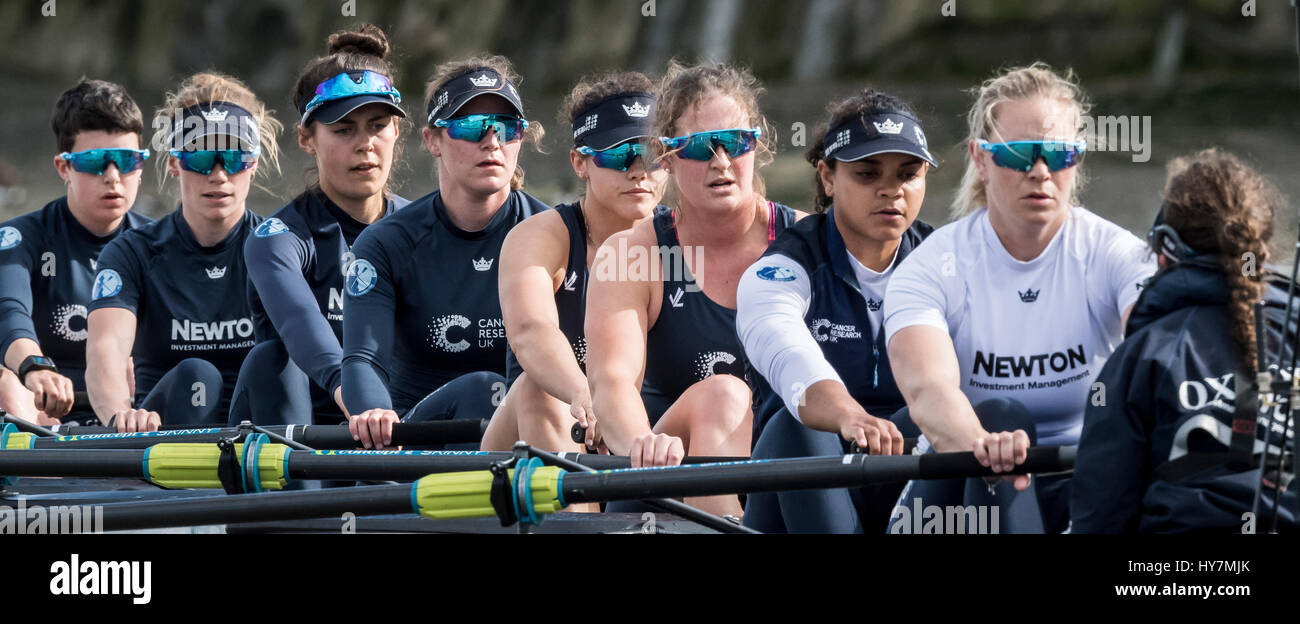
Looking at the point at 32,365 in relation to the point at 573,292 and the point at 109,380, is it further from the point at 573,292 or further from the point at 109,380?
the point at 573,292

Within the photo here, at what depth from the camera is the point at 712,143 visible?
324cm

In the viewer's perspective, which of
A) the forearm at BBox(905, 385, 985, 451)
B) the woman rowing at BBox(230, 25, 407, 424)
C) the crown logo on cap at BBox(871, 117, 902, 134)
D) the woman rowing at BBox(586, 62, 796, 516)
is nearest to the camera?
the forearm at BBox(905, 385, 985, 451)

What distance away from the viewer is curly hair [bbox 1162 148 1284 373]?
2.10 meters

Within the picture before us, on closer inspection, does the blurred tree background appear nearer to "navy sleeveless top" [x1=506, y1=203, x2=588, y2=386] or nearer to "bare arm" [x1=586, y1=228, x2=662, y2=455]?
"navy sleeveless top" [x1=506, y1=203, x2=588, y2=386]

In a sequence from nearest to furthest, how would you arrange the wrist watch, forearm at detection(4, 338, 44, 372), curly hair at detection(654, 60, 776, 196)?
1. curly hair at detection(654, 60, 776, 196)
2. the wrist watch
3. forearm at detection(4, 338, 44, 372)

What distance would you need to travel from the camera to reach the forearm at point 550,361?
3354 millimetres

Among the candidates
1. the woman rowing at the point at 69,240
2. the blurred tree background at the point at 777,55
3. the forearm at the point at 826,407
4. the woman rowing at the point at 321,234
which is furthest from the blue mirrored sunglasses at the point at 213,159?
the blurred tree background at the point at 777,55

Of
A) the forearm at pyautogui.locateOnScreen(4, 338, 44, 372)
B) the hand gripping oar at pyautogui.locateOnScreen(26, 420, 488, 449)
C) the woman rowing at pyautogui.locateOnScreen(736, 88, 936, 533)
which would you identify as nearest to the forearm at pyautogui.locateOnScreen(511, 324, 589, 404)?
the hand gripping oar at pyautogui.locateOnScreen(26, 420, 488, 449)

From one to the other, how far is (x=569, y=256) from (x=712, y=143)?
0.60 meters

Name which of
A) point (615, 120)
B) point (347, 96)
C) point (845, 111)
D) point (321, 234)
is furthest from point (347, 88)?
point (845, 111)

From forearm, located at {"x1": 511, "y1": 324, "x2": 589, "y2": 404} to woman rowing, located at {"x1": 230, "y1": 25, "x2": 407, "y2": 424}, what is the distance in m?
0.54

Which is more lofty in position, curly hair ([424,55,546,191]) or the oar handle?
curly hair ([424,55,546,191])
